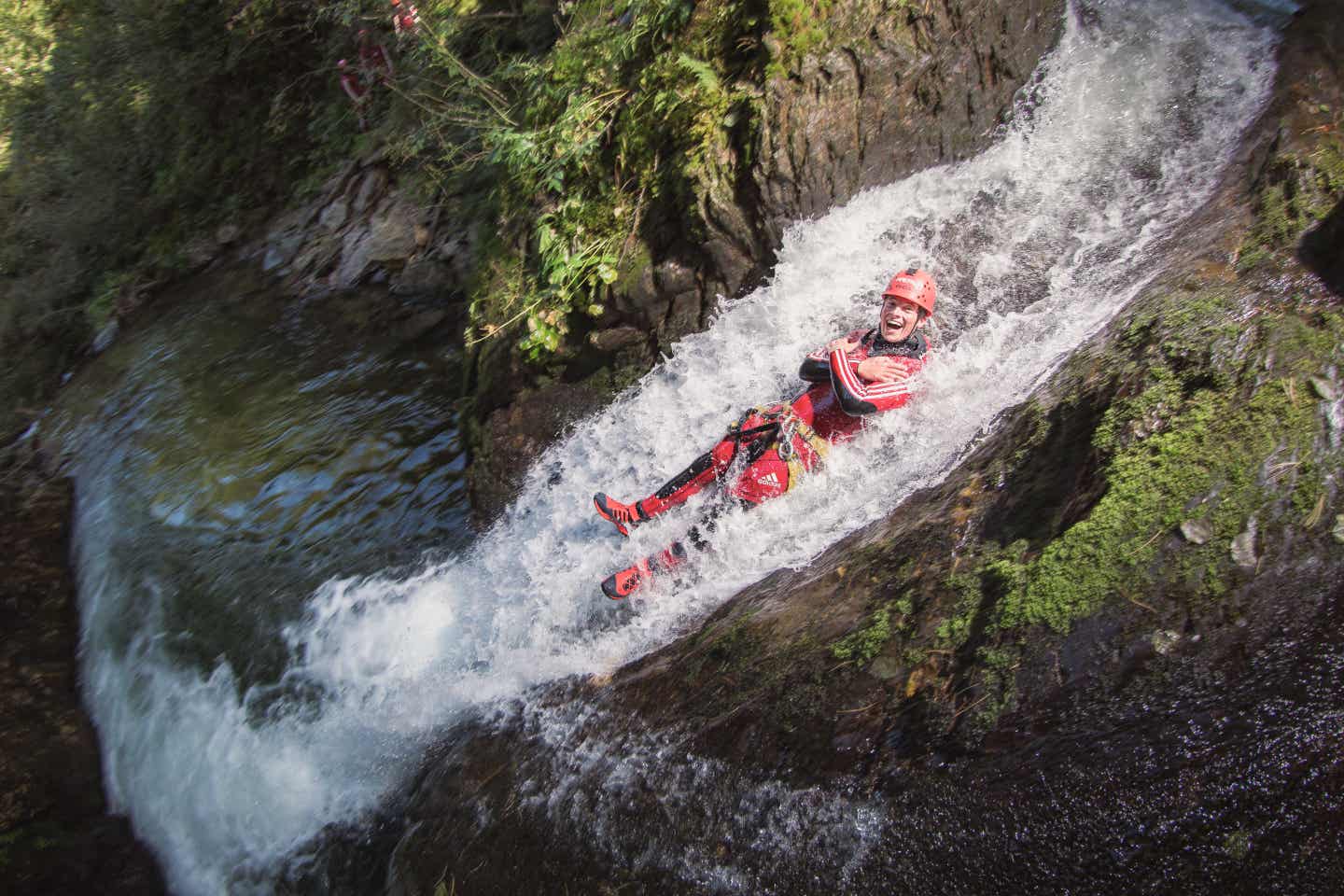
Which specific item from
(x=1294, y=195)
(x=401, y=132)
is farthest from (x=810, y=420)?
(x=401, y=132)

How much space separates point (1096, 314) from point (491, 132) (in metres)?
4.98

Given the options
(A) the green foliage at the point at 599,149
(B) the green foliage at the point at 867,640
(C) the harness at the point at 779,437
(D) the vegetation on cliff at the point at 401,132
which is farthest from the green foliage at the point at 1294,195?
(A) the green foliage at the point at 599,149

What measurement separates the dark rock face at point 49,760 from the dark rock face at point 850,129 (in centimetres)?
530

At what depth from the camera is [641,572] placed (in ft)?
15.8

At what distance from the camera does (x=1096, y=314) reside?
4656mm

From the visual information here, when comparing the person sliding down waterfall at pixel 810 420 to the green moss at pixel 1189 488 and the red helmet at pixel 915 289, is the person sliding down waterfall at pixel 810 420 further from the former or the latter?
the green moss at pixel 1189 488

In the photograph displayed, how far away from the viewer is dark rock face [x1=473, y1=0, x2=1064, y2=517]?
18.4ft

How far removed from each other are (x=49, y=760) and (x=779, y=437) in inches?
249

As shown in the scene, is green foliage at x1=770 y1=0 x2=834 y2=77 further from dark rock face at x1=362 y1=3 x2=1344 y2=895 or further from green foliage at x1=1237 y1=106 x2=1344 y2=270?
green foliage at x1=1237 y1=106 x2=1344 y2=270

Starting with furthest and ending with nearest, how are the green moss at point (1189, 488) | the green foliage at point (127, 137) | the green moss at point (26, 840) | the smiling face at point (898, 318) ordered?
the green foliage at point (127, 137), the green moss at point (26, 840), the smiling face at point (898, 318), the green moss at point (1189, 488)

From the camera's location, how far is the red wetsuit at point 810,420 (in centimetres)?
Result: 462

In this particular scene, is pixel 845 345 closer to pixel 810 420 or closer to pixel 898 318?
pixel 898 318

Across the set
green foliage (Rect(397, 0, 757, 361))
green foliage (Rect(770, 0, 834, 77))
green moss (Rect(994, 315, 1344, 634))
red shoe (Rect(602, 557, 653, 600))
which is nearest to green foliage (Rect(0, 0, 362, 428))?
green foliage (Rect(397, 0, 757, 361))

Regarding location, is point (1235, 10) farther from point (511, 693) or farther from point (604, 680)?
point (511, 693)
